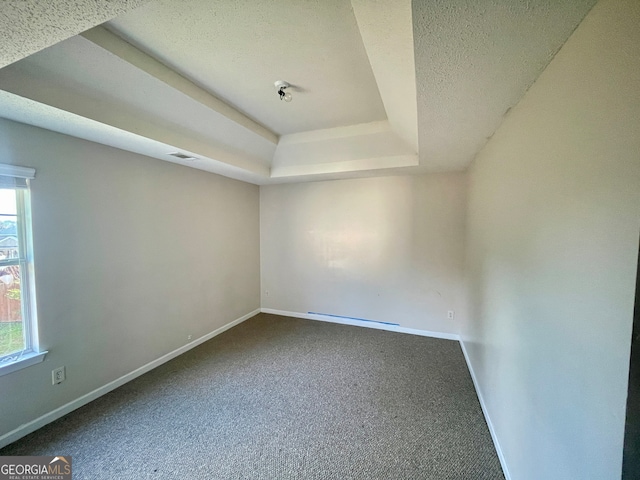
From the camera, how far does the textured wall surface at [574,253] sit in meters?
0.64

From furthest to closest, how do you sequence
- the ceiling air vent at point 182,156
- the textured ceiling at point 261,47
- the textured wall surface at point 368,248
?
the textured wall surface at point 368,248 < the ceiling air vent at point 182,156 < the textured ceiling at point 261,47

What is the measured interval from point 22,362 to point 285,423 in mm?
1933

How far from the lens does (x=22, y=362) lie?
1.77 metres

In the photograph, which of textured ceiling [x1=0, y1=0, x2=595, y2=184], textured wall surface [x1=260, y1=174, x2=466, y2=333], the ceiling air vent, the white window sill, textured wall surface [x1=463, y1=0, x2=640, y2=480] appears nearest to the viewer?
textured wall surface [x1=463, y1=0, x2=640, y2=480]

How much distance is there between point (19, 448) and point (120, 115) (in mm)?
2388

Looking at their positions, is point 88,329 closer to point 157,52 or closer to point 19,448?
point 19,448

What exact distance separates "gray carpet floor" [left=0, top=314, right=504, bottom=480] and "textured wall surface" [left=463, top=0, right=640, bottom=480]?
55 cm

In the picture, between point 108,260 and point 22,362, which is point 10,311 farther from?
point 108,260

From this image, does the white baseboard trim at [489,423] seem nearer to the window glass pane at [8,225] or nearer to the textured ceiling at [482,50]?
the textured ceiling at [482,50]

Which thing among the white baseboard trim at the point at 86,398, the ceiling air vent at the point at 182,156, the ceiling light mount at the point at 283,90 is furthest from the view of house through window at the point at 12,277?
the ceiling light mount at the point at 283,90

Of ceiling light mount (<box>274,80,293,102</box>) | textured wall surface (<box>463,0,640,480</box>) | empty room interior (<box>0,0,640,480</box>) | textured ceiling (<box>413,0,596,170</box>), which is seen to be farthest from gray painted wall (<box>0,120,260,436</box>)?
textured wall surface (<box>463,0,640,480</box>)

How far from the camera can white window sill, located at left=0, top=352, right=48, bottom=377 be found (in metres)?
1.70

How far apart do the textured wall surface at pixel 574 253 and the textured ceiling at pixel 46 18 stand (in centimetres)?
141

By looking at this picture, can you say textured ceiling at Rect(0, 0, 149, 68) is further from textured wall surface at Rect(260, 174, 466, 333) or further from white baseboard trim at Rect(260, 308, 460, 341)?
white baseboard trim at Rect(260, 308, 460, 341)
